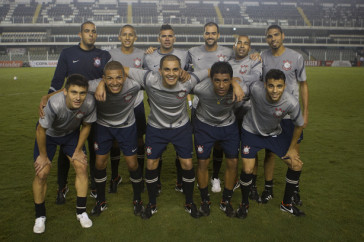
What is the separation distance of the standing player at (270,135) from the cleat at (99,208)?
1599 mm

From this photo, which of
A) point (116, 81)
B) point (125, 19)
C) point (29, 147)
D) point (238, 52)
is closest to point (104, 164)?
point (116, 81)

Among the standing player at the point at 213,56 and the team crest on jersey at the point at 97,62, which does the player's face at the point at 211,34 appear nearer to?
the standing player at the point at 213,56

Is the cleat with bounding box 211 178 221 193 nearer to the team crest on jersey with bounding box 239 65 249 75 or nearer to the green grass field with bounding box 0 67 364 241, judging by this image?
the green grass field with bounding box 0 67 364 241

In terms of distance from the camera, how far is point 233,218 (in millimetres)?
3631

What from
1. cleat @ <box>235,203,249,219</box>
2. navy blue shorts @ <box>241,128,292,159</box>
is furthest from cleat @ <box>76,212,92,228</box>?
navy blue shorts @ <box>241,128,292,159</box>

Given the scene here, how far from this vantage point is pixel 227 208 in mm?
3744

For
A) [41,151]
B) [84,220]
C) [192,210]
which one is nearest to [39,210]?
[84,220]

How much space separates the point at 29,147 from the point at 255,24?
145 ft

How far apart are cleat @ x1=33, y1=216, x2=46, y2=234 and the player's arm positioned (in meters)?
0.51

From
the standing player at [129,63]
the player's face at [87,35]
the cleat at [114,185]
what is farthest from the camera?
the standing player at [129,63]

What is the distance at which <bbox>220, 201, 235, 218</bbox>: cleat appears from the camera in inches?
145

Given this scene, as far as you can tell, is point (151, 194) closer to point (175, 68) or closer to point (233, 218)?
point (233, 218)

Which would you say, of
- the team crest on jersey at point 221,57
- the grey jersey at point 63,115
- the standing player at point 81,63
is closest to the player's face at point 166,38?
the team crest on jersey at point 221,57

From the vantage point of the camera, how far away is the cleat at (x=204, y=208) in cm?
370
